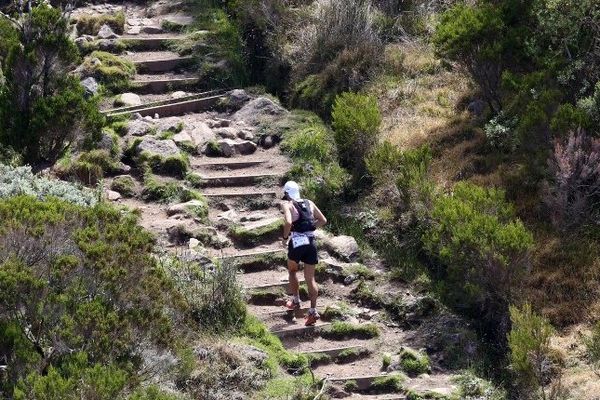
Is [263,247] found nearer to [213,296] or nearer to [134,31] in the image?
[213,296]

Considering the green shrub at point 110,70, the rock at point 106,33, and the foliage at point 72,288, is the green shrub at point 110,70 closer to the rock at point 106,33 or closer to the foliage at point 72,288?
the rock at point 106,33

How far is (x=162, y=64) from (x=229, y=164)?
356 centimetres

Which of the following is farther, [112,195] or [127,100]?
[127,100]

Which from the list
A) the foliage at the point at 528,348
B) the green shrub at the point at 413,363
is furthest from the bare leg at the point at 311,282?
the foliage at the point at 528,348

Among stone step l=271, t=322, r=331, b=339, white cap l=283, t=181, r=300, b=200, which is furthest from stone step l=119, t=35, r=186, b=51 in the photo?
stone step l=271, t=322, r=331, b=339

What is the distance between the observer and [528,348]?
1060 cm

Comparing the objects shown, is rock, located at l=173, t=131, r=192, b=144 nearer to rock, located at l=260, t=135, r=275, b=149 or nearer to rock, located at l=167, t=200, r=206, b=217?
rock, located at l=260, t=135, r=275, b=149

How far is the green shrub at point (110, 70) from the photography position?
671 inches

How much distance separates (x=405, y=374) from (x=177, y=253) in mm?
2967

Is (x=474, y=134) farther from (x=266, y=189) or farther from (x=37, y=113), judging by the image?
(x=37, y=113)

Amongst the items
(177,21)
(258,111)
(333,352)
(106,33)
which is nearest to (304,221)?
(333,352)

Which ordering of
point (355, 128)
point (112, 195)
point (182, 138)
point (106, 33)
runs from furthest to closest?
point (106, 33) < point (182, 138) < point (355, 128) < point (112, 195)

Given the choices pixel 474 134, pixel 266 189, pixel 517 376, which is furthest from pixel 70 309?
pixel 474 134

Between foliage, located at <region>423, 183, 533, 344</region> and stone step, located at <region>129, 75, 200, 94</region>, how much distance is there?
252 inches
